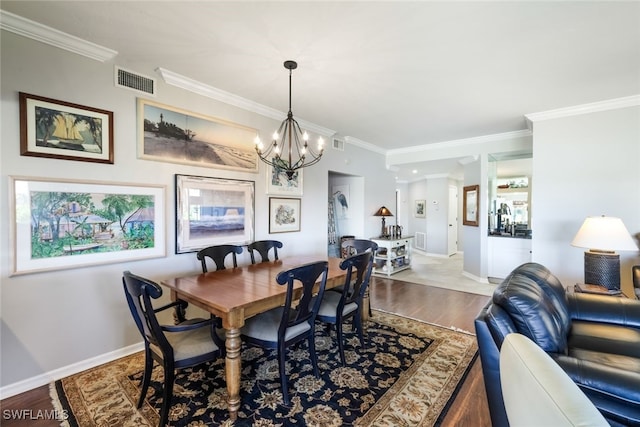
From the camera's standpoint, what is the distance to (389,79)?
289 cm

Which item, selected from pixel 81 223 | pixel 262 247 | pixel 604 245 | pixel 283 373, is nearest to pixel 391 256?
pixel 262 247

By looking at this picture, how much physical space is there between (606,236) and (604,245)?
93 mm

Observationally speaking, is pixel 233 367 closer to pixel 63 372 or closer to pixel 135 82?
pixel 63 372

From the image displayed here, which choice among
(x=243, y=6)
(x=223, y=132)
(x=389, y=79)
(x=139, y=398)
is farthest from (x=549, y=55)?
(x=139, y=398)

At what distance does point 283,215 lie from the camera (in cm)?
402

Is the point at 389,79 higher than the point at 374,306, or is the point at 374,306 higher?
the point at 389,79

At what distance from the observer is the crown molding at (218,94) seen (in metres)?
2.82

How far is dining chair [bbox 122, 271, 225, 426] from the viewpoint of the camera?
62.4 inches

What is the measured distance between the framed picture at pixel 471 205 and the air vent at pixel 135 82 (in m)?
5.47

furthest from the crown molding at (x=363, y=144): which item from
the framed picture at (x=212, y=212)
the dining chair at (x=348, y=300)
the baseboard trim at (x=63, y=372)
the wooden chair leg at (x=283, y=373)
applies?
the baseboard trim at (x=63, y=372)

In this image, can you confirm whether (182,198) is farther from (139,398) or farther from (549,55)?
(549,55)

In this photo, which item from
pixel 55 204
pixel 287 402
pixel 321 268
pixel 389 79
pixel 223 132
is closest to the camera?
pixel 287 402

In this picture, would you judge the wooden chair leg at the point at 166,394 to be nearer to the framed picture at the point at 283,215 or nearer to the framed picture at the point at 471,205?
the framed picture at the point at 283,215

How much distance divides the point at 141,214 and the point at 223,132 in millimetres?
1322
